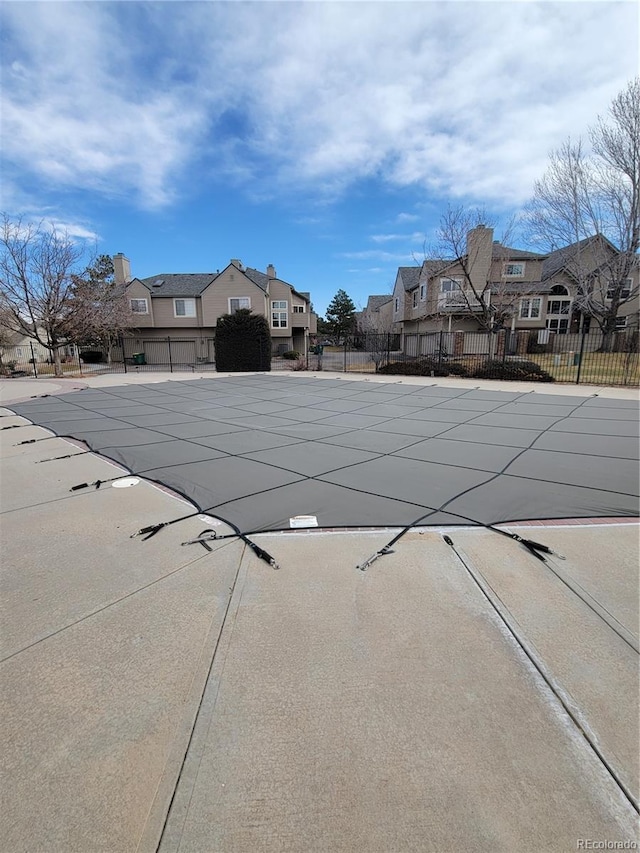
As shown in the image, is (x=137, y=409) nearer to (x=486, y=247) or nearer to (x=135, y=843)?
(x=135, y=843)

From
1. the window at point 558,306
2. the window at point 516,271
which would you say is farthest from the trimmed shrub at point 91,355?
the window at point 558,306

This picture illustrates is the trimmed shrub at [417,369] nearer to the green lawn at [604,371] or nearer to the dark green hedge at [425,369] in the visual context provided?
the dark green hedge at [425,369]

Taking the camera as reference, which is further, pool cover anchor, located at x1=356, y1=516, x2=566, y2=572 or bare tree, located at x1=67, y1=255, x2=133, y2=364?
bare tree, located at x1=67, y1=255, x2=133, y2=364

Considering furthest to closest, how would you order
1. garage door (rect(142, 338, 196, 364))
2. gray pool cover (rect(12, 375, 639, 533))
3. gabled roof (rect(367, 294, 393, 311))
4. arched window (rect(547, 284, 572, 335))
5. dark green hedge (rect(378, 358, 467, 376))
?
gabled roof (rect(367, 294, 393, 311))
garage door (rect(142, 338, 196, 364))
arched window (rect(547, 284, 572, 335))
dark green hedge (rect(378, 358, 467, 376))
gray pool cover (rect(12, 375, 639, 533))

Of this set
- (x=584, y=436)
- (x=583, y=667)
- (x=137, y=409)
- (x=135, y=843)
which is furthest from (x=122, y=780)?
(x=137, y=409)

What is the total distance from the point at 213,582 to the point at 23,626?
3.27 ft

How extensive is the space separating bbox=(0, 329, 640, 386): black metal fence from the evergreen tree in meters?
18.0

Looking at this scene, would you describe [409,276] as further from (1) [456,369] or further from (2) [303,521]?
(2) [303,521]

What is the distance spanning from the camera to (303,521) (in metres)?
3.35

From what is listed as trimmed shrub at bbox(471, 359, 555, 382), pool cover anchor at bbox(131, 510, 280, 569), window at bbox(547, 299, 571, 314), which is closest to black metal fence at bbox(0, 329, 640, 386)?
trimmed shrub at bbox(471, 359, 555, 382)

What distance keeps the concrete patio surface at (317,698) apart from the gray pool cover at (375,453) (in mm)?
689

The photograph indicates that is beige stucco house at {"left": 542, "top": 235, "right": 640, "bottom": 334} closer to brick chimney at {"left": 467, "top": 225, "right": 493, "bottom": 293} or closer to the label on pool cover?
brick chimney at {"left": 467, "top": 225, "right": 493, "bottom": 293}

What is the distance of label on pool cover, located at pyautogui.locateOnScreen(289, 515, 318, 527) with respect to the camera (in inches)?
129

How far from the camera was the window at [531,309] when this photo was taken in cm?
2767
